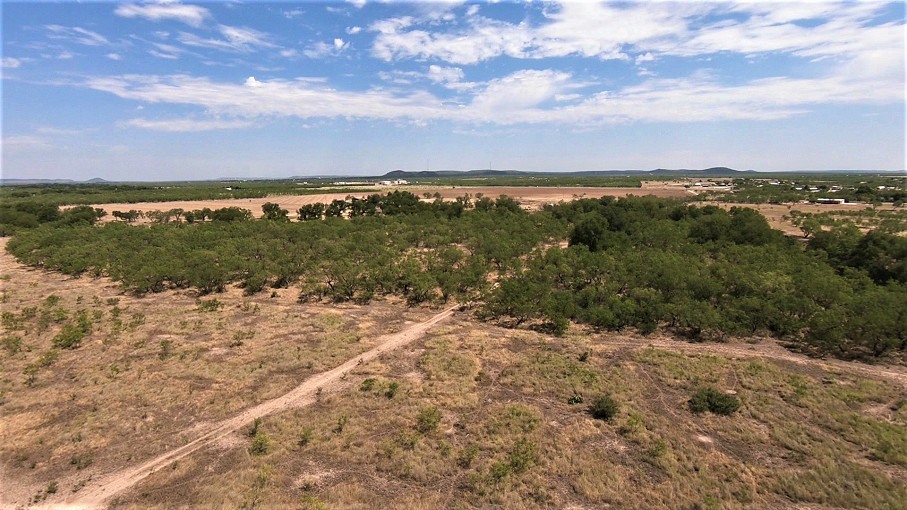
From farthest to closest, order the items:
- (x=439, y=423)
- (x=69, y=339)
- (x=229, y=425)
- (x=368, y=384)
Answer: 1. (x=69, y=339)
2. (x=368, y=384)
3. (x=439, y=423)
4. (x=229, y=425)

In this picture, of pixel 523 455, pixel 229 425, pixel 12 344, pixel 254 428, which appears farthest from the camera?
pixel 12 344

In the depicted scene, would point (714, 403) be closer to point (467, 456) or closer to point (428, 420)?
point (467, 456)

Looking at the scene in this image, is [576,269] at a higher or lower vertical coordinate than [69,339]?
higher

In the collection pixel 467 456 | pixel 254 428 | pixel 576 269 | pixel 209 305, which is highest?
pixel 576 269

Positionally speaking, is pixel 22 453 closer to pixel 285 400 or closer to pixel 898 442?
pixel 285 400

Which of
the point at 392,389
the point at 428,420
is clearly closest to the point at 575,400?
the point at 428,420

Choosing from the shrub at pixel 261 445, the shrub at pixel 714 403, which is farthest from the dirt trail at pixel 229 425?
the shrub at pixel 714 403
